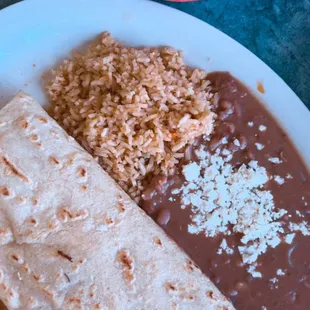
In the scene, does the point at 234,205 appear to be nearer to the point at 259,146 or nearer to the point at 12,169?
the point at 259,146

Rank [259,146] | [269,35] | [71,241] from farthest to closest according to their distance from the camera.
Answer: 1. [269,35]
2. [259,146]
3. [71,241]

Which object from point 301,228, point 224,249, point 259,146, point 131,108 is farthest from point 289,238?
point 131,108

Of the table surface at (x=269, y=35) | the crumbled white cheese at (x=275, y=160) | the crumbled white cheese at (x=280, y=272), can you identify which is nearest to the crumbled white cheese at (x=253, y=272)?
the crumbled white cheese at (x=280, y=272)

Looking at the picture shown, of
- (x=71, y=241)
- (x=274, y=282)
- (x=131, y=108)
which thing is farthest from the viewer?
(x=274, y=282)

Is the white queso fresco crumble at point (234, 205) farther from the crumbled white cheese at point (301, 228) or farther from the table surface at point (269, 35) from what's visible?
the table surface at point (269, 35)

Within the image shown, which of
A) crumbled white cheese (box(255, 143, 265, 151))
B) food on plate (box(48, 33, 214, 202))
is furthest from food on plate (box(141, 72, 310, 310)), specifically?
food on plate (box(48, 33, 214, 202))

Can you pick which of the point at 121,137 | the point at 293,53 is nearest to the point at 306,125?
the point at 293,53
